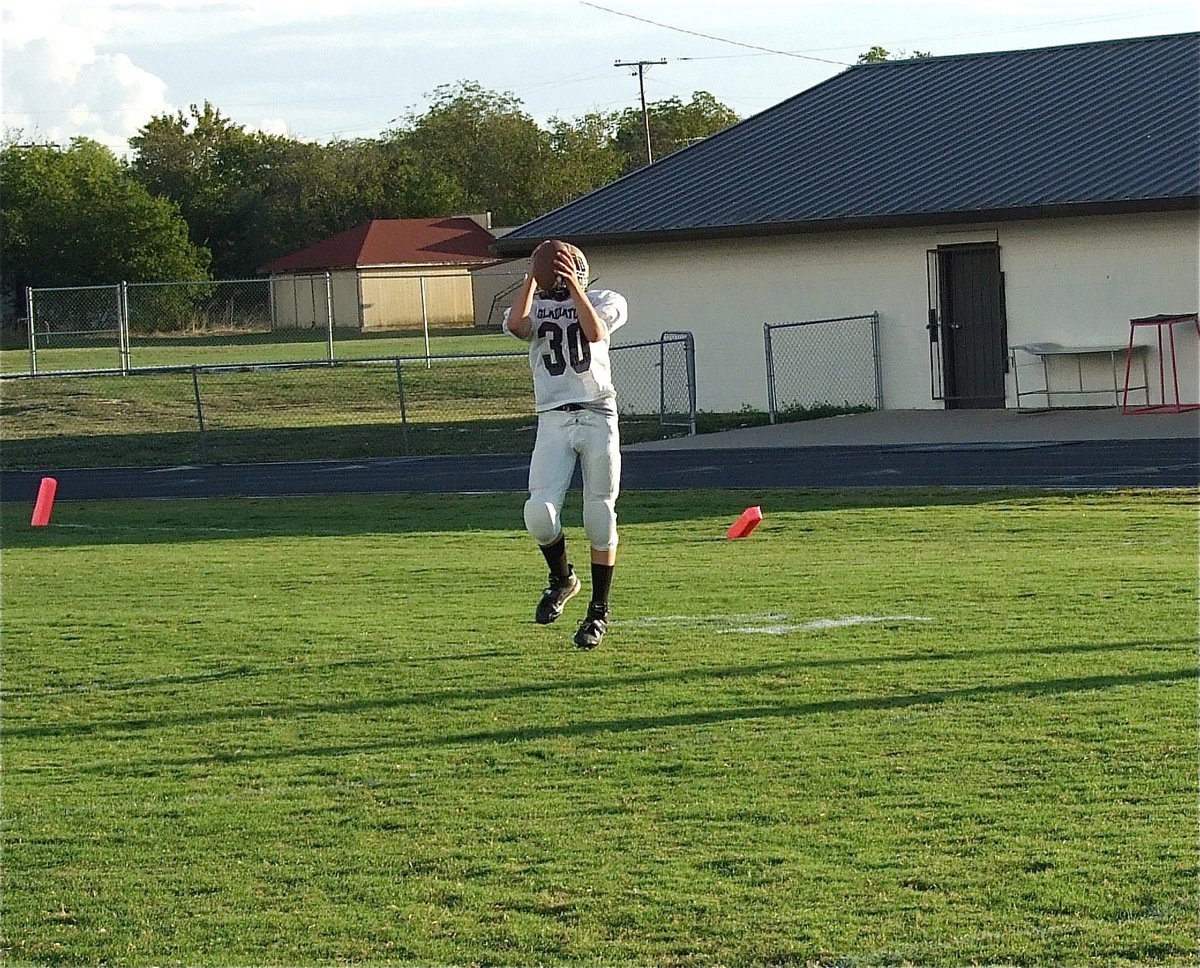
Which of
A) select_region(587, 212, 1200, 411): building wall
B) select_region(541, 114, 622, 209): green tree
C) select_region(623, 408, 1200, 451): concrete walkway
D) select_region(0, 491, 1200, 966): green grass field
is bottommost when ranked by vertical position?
select_region(0, 491, 1200, 966): green grass field

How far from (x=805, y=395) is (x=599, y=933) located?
26527 millimetres

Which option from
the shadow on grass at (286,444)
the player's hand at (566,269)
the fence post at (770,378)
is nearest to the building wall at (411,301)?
the shadow on grass at (286,444)

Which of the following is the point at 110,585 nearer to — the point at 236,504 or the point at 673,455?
the point at 236,504

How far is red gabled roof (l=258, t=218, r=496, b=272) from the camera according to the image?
256ft

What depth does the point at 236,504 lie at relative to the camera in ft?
68.3

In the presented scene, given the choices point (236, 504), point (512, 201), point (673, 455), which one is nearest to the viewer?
point (236, 504)

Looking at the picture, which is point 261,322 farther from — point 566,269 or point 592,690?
point 592,690

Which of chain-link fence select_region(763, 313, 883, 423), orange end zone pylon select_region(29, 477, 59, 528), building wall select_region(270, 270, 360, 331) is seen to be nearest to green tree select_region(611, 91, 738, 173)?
building wall select_region(270, 270, 360, 331)

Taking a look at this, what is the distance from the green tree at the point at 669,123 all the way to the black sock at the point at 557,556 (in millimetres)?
97923

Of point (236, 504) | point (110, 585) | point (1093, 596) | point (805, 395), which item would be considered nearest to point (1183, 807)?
point (1093, 596)

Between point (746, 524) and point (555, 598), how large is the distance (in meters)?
5.12

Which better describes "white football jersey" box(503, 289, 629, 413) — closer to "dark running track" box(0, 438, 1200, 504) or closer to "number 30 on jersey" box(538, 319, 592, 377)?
"number 30 on jersey" box(538, 319, 592, 377)

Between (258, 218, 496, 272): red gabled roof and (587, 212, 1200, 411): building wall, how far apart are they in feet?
149

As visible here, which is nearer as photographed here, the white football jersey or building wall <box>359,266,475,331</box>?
the white football jersey
